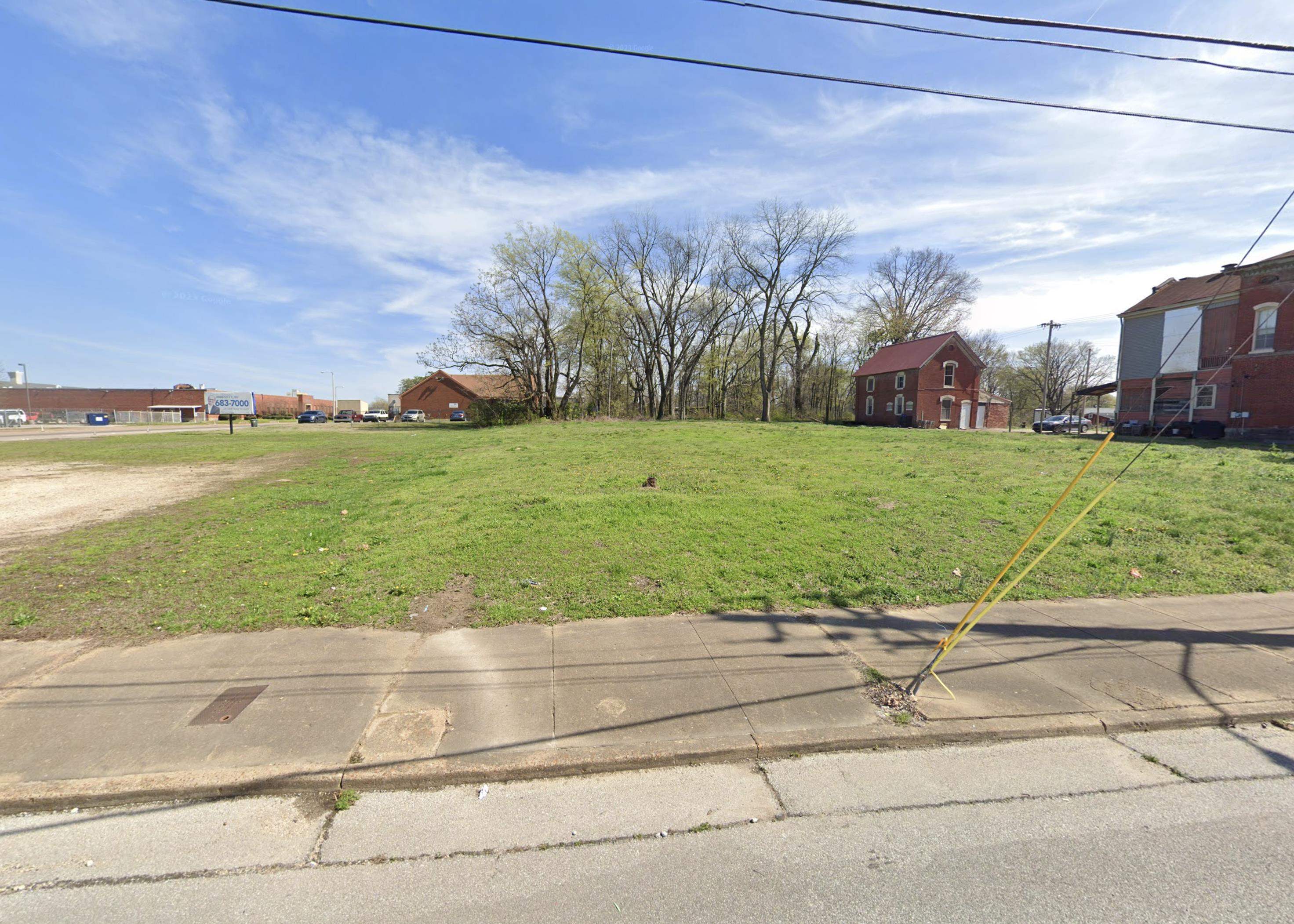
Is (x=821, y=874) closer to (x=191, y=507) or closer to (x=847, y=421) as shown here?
(x=191, y=507)

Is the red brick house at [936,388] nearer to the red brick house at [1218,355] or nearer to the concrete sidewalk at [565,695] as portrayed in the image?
the red brick house at [1218,355]

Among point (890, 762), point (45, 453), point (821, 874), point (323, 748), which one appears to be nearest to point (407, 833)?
point (323, 748)

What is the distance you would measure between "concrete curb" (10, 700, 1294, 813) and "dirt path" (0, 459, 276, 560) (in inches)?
273

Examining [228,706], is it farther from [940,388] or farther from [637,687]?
[940,388]

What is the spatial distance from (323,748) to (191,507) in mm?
9449

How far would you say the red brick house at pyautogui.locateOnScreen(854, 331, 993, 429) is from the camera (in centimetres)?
4266

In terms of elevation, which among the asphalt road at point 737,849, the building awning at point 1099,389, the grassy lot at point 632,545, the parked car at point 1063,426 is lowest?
the asphalt road at point 737,849

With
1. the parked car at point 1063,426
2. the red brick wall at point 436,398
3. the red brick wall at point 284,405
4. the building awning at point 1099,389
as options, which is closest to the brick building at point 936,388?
the parked car at point 1063,426

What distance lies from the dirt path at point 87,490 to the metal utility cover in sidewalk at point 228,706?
635 cm

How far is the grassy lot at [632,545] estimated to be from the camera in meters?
5.66

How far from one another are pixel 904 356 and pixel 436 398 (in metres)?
55.5

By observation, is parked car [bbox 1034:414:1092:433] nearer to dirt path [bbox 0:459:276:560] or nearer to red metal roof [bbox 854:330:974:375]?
red metal roof [bbox 854:330:974:375]

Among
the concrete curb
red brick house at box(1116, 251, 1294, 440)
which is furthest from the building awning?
the concrete curb

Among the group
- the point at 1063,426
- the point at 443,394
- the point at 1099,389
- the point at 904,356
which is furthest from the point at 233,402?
the point at 1063,426
